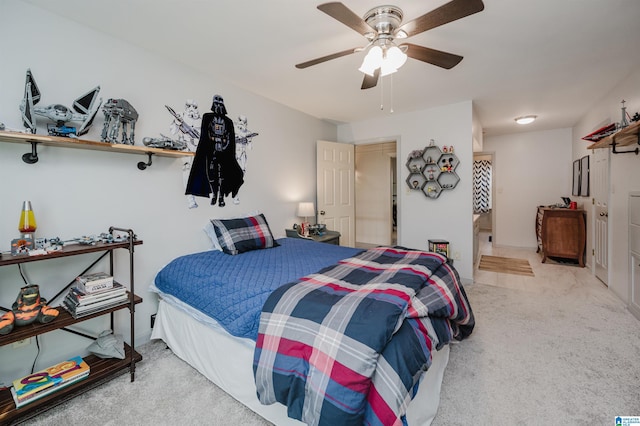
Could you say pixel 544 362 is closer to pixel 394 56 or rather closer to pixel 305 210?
pixel 394 56

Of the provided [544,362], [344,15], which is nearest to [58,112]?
[344,15]

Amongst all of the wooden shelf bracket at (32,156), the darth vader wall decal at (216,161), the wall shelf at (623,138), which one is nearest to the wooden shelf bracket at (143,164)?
the darth vader wall decal at (216,161)

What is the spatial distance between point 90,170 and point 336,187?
3.18 meters

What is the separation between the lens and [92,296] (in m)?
1.76

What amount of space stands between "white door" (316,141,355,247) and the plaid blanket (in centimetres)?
278

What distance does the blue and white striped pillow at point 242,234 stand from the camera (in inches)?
105

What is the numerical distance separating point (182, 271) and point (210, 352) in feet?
2.23

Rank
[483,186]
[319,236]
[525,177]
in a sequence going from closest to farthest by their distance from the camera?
1. [319,236]
2. [525,177]
3. [483,186]

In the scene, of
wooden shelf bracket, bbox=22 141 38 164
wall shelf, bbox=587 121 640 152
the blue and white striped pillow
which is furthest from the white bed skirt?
wall shelf, bbox=587 121 640 152

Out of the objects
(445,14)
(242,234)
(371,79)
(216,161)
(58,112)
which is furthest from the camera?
(216,161)

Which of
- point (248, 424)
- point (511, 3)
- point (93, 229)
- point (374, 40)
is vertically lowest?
point (248, 424)

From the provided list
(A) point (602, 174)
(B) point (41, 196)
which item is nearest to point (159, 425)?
(B) point (41, 196)

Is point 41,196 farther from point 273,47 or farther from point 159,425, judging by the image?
point 273,47

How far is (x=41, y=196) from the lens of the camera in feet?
6.14
